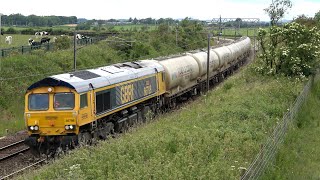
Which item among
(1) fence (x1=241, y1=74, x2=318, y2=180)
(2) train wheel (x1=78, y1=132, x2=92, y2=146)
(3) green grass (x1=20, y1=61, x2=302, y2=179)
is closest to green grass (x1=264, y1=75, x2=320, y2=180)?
(1) fence (x1=241, y1=74, x2=318, y2=180)

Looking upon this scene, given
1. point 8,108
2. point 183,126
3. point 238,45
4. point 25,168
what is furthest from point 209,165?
point 238,45

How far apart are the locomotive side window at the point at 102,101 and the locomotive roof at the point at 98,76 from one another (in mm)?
364

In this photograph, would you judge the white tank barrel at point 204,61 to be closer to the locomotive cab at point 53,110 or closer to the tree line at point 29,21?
the locomotive cab at point 53,110

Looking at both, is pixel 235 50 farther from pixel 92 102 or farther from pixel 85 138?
pixel 85 138

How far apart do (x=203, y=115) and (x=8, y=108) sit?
1428 centimetres

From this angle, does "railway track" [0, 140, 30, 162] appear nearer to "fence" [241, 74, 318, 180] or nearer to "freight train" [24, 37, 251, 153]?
"freight train" [24, 37, 251, 153]

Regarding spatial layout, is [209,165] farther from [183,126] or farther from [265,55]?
[265,55]

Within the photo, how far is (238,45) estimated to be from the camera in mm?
57562

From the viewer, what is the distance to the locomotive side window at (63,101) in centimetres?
1797

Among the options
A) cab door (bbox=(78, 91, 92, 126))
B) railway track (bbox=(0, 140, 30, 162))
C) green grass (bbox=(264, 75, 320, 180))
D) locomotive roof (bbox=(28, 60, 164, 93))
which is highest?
locomotive roof (bbox=(28, 60, 164, 93))

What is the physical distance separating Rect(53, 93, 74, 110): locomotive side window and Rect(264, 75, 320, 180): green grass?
7862 mm

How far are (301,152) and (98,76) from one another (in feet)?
29.0

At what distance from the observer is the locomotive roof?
1809cm

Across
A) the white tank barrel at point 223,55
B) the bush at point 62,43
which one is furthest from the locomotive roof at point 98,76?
the bush at point 62,43
